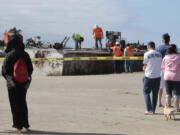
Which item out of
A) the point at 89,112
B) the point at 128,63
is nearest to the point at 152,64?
the point at 89,112

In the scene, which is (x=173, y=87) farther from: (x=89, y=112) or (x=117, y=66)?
(x=117, y=66)

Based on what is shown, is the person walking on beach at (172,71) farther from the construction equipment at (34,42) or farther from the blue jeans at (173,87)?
the construction equipment at (34,42)

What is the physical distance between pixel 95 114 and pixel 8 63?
2.90 metres

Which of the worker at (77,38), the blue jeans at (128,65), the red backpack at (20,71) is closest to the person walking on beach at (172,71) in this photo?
the red backpack at (20,71)

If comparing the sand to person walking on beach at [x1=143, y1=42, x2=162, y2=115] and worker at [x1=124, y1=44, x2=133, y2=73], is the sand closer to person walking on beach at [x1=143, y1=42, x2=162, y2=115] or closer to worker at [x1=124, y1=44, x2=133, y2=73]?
person walking on beach at [x1=143, y1=42, x2=162, y2=115]

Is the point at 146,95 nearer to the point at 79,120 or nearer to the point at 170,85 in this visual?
the point at 170,85

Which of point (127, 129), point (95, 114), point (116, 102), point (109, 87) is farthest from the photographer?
point (109, 87)

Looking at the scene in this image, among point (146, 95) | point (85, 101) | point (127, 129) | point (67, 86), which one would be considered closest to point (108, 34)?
point (67, 86)

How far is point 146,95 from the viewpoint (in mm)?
10008

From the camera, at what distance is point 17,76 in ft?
24.3

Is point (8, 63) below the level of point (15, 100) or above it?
above

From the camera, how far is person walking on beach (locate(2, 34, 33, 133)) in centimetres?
745

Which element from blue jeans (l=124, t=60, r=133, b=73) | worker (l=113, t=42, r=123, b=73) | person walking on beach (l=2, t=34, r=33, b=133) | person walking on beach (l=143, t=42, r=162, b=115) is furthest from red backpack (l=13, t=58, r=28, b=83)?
worker (l=113, t=42, r=123, b=73)

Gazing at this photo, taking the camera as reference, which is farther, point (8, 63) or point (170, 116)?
point (170, 116)
